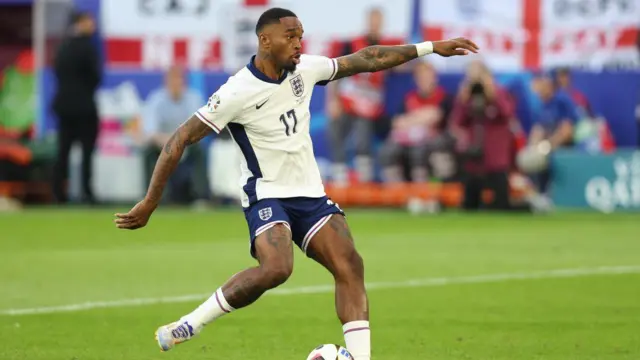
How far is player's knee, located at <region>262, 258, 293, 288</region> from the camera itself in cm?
807

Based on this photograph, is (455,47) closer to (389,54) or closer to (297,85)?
(389,54)

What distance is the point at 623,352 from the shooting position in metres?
9.20

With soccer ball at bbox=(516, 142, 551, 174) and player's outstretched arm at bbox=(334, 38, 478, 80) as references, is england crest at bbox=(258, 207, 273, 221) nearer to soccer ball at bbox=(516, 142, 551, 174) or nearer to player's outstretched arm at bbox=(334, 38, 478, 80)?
player's outstretched arm at bbox=(334, 38, 478, 80)

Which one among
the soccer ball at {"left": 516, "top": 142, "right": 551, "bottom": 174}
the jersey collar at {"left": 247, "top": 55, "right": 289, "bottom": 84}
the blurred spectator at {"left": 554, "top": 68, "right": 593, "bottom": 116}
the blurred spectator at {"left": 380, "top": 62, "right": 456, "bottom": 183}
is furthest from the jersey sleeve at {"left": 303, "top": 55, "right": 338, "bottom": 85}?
the blurred spectator at {"left": 554, "top": 68, "right": 593, "bottom": 116}

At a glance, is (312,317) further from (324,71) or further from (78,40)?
(78,40)

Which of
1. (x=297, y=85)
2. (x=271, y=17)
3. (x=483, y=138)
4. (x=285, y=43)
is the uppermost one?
(x=271, y=17)

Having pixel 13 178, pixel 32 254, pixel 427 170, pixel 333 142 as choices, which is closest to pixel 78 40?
pixel 13 178

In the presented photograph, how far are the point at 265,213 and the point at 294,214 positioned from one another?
0.61 feet

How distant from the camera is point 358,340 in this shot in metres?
8.09

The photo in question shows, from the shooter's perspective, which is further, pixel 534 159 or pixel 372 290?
pixel 534 159

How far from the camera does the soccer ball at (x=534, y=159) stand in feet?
74.0

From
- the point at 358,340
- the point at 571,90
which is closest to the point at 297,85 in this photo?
the point at 358,340

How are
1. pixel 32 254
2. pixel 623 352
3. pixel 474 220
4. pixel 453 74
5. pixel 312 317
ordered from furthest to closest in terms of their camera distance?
pixel 453 74, pixel 474 220, pixel 32 254, pixel 312 317, pixel 623 352

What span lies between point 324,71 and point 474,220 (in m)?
12.5
